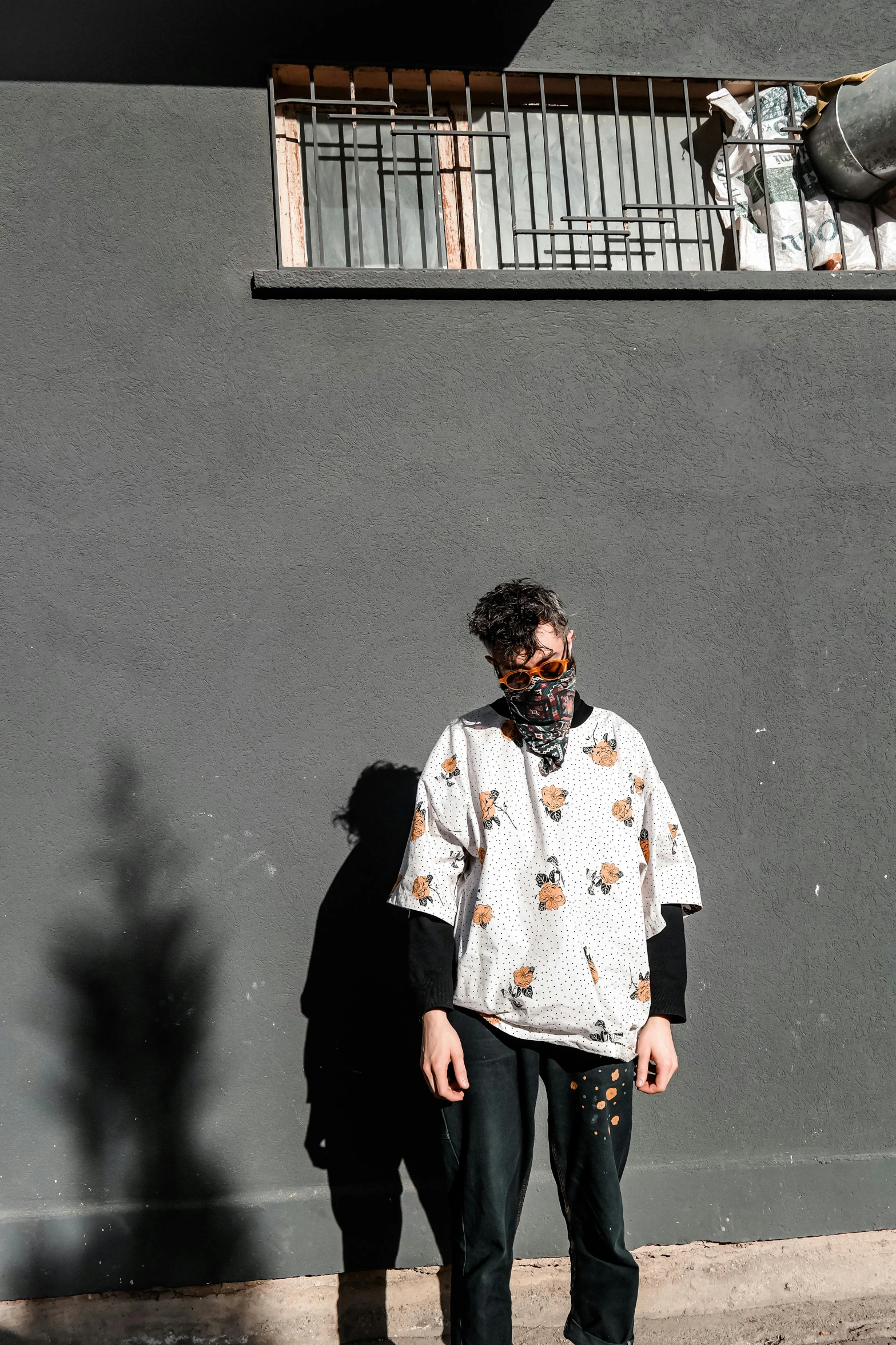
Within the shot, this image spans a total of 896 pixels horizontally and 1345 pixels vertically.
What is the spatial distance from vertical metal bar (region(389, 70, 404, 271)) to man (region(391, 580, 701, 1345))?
1.78 m

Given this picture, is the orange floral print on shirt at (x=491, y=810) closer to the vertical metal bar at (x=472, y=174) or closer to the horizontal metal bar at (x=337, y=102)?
the vertical metal bar at (x=472, y=174)

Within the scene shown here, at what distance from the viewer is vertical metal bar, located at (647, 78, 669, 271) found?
3641 mm

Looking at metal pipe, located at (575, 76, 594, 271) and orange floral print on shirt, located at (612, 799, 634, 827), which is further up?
metal pipe, located at (575, 76, 594, 271)

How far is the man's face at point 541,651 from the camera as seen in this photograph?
2.35 meters

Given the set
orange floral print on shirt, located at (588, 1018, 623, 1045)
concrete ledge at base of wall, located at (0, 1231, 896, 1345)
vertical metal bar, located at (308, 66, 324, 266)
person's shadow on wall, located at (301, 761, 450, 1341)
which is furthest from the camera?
vertical metal bar, located at (308, 66, 324, 266)

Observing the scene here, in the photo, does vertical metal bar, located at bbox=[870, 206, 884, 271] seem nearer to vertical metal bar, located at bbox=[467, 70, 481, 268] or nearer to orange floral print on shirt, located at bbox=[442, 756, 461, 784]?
vertical metal bar, located at bbox=[467, 70, 481, 268]

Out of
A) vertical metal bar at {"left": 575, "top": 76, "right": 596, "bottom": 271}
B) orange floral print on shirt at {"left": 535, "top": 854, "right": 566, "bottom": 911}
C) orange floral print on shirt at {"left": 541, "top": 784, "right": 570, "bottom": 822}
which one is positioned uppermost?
vertical metal bar at {"left": 575, "top": 76, "right": 596, "bottom": 271}

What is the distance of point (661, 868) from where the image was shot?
8.08 feet

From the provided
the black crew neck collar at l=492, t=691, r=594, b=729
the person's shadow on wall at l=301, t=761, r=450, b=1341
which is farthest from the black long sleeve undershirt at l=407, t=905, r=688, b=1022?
the person's shadow on wall at l=301, t=761, r=450, b=1341

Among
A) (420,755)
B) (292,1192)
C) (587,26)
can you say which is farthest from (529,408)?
(292,1192)

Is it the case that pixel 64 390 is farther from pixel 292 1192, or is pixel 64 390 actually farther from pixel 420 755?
pixel 292 1192

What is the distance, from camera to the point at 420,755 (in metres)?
3.34

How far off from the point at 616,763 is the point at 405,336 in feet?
5.61

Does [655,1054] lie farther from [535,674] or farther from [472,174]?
[472,174]
